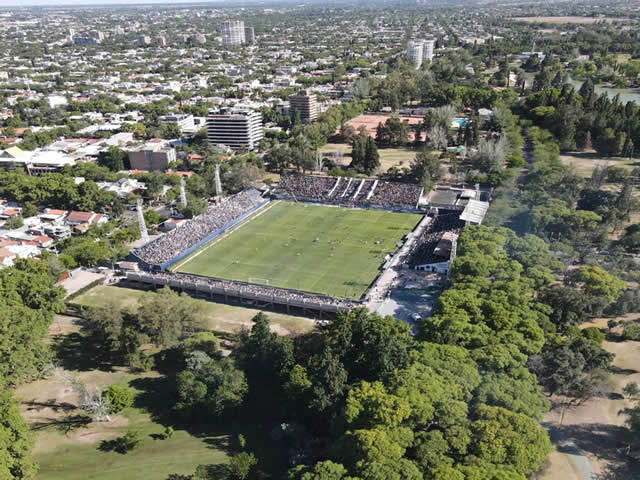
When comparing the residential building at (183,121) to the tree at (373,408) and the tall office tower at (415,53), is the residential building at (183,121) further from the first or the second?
the tall office tower at (415,53)

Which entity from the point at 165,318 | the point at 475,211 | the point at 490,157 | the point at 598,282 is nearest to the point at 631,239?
the point at 598,282

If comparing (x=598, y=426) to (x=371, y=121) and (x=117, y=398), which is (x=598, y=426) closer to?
(x=117, y=398)

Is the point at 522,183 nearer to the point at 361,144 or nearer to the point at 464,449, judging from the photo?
the point at 361,144

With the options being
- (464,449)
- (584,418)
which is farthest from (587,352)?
(464,449)

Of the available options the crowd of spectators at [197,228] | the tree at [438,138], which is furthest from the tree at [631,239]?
the crowd of spectators at [197,228]

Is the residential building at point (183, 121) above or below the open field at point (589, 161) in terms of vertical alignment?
above

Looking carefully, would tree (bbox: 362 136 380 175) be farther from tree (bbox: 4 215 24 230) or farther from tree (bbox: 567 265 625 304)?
tree (bbox: 4 215 24 230)

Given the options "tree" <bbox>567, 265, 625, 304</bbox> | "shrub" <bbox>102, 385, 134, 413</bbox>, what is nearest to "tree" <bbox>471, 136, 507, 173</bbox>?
"tree" <bbox>567, 265, 625, 304</bbox>
